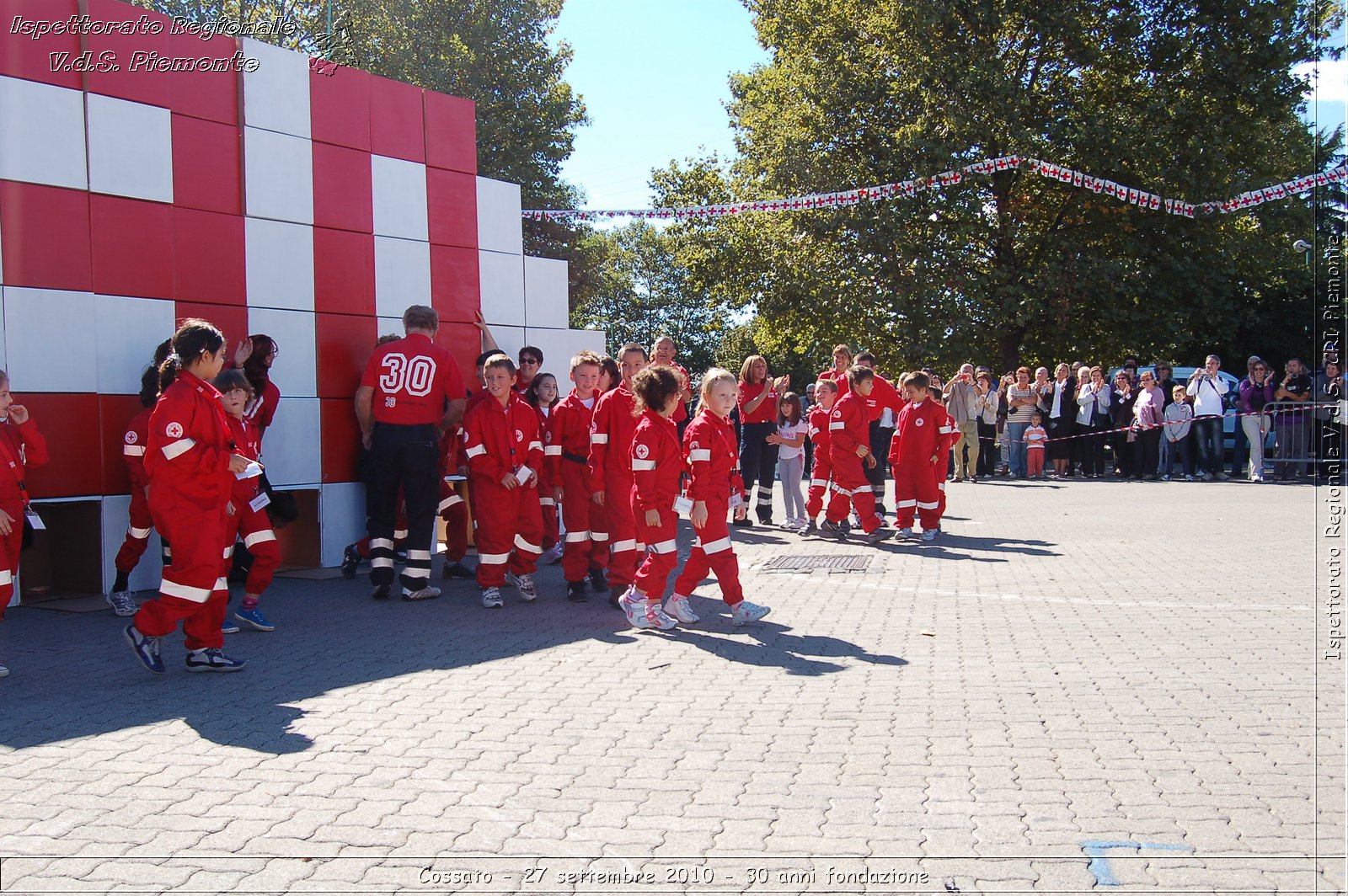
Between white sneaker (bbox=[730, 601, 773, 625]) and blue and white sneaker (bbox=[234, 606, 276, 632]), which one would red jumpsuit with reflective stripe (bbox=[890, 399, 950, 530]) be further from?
blue and white sneaker (bbox=[234, 606, 276, 632])

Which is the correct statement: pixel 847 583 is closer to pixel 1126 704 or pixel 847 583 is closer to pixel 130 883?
pixel 1126 704

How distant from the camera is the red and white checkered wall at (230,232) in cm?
814

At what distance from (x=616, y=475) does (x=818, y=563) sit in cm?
285

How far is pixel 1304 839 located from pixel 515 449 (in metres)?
5.95

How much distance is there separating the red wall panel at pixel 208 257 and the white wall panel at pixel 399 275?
4.66 feet

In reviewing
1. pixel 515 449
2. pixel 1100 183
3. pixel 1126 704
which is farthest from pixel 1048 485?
pixel 1126 704

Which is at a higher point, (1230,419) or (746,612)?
(1230,419)

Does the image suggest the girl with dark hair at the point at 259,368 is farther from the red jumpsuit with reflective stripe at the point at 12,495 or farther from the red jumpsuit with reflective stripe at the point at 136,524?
the red jumpsuit with reflective stripe at the point at 12,495

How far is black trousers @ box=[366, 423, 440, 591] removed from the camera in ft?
28.5

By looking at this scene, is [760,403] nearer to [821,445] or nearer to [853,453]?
[821,445]

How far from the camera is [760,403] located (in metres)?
13.1

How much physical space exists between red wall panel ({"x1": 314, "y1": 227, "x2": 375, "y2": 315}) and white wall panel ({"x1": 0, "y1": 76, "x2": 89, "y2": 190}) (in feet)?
6.88

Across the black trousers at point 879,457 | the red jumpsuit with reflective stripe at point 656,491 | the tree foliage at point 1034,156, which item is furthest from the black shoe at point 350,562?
the tree foliage at point 1034,156

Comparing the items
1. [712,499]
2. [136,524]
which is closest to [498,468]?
[712,499]
